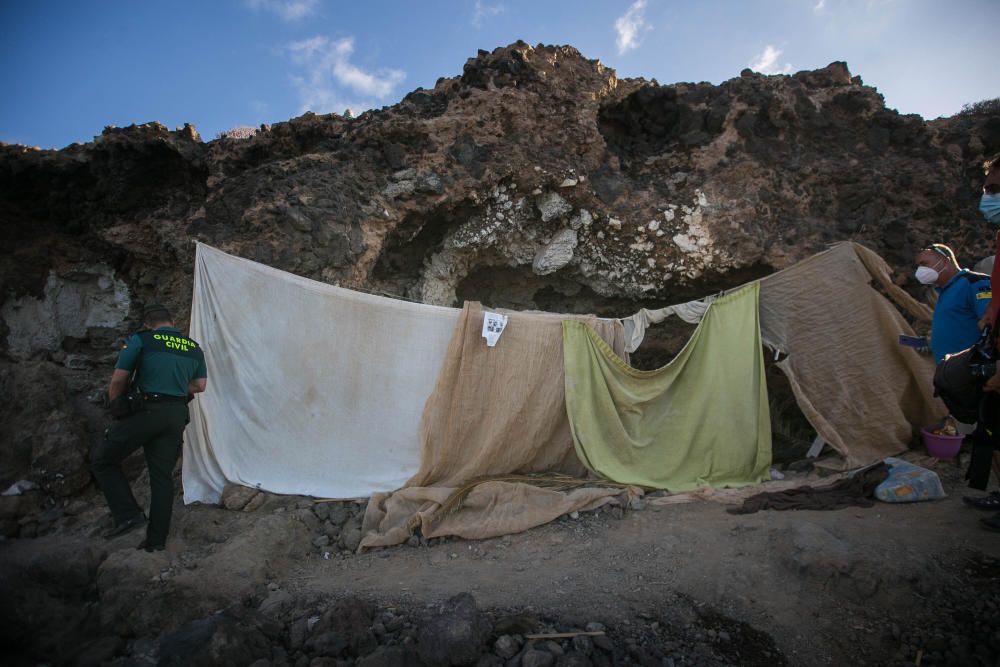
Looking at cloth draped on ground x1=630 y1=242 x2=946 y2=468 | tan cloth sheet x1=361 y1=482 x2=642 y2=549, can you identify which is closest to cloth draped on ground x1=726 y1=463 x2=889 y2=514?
cloth draped on ground x1=630 y1=242 x2=946 y2=468

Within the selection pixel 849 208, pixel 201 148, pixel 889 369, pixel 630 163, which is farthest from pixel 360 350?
pixel 849 208

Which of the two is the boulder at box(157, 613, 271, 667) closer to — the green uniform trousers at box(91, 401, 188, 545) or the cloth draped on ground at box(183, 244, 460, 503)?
the green uniform trousers at box(91, 401, 188, 545)

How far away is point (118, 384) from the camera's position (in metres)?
2.59

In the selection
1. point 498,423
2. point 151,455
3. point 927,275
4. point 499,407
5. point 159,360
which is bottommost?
point 151,455

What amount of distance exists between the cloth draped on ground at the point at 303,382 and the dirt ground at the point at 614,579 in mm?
428

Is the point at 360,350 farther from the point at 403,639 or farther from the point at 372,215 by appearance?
the point at 403,639

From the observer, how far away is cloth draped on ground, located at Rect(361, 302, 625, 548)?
10.3 ft

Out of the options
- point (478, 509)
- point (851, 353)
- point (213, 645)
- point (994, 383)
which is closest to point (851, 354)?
point (851, 353)

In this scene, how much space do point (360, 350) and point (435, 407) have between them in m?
0.71

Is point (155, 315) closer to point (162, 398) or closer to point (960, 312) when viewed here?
point (162, 398)

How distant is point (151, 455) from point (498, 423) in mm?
2152

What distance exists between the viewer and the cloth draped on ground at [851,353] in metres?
3.54

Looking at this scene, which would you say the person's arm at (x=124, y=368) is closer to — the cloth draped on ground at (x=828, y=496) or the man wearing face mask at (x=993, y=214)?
the cloth draped on ground at (x=828, y=496)

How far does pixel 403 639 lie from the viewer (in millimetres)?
1874
